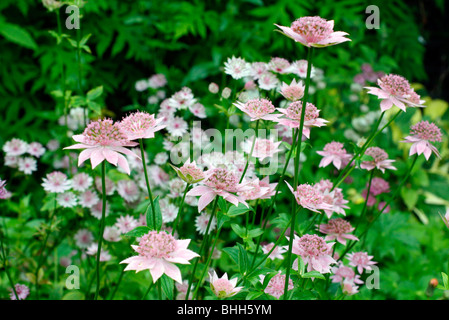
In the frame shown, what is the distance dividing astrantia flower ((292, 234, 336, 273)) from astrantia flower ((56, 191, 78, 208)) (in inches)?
23.5

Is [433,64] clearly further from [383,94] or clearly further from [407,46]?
[383,94]

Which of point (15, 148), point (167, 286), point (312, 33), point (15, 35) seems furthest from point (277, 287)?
point (15, 35)

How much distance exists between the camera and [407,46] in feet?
8.27

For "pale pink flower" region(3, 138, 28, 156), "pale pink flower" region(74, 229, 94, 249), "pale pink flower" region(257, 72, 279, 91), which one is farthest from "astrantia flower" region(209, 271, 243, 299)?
"pale pink flower" region(3, 138, 28, 156)

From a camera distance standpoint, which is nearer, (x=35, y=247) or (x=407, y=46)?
(x=35, y=247)

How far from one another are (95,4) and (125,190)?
1.06 metres

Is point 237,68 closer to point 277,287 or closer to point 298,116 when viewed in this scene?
point 298,116

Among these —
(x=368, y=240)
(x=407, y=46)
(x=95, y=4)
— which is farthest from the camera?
(x=407, y=46)

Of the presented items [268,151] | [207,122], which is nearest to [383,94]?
[268,151]

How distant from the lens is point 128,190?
1129 mm

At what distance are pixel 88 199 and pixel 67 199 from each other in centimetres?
5

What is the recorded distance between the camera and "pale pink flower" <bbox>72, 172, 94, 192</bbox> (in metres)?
1.07

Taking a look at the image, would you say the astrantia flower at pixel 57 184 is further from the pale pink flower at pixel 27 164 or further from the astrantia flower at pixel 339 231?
the astrantia flower at pixel 339 231

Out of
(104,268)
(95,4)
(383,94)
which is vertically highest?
(95,4)
